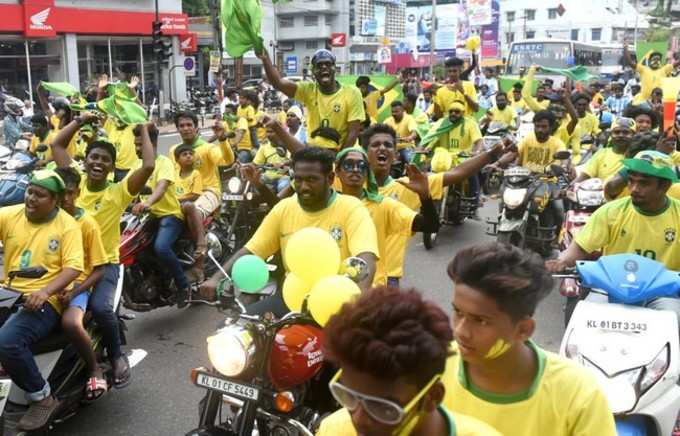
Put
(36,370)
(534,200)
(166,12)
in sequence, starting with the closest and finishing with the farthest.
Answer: (36,370)
(534,200)
(166,12)

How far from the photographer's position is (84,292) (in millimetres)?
4547

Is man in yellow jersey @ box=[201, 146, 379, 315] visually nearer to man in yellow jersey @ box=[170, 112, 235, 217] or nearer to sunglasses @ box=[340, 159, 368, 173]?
sunglasses @ box=[340, 159, 368, 173]

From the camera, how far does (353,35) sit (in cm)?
6569

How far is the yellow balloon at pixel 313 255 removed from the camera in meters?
3.17

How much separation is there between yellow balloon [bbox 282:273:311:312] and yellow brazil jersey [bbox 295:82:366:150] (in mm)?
3675

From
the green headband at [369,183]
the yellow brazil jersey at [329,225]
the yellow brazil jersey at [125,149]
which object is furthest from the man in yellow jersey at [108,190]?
the yellow brazil jersey at [125,149]

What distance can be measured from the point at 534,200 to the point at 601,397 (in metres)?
5.79

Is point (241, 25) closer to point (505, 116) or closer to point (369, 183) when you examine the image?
point (369, 183)

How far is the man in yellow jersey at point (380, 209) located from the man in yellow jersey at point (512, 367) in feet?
7.16

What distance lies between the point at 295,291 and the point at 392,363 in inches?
68.6

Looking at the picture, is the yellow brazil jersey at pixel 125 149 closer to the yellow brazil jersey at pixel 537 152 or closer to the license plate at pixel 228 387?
the yellow brazil jersey at pixel 537 152

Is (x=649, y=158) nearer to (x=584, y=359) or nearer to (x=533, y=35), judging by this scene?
(x=584, y=359)

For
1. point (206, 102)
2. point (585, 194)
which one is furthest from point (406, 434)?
point (206, 102)

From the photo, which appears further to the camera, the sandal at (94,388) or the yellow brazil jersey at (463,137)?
the yellow brazil jersey at (463,137)
